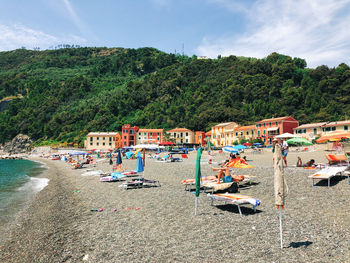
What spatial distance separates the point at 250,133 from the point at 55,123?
247 feet

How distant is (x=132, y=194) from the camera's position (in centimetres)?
1073

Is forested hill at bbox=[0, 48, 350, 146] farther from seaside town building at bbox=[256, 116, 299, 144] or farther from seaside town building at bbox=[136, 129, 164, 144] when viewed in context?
seaside town building at bbox=[256, 116, 299, 144]

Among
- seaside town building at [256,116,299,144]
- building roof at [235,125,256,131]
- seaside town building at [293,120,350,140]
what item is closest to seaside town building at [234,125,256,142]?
building roof at [235,125,256,131]

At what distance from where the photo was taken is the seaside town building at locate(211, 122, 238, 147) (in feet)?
204

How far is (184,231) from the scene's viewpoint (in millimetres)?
5914

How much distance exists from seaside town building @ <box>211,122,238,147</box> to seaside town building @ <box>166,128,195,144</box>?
7018 millimetres

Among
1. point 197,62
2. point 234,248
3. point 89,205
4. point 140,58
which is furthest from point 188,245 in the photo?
point 140,58

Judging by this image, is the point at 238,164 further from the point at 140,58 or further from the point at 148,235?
the point at 140,58

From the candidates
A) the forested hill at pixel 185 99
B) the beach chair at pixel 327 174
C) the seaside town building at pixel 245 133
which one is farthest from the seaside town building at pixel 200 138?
the beach chair at pixel 327 174

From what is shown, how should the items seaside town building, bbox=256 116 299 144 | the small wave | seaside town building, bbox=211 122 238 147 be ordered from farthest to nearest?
seaside town building, bbox=211 122 238 147
seaside town building, bbox=256 116 299 144
the small wave

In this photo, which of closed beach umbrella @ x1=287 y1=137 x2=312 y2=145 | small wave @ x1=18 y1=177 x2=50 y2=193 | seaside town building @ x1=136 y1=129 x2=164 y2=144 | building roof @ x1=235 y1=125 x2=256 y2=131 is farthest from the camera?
seaside town building @ x1=136 y1=129 x2=164 y2=144

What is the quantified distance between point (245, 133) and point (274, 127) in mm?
6922

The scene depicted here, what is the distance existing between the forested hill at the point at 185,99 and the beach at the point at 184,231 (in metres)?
60.4

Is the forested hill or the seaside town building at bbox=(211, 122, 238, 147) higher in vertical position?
the forested hill
